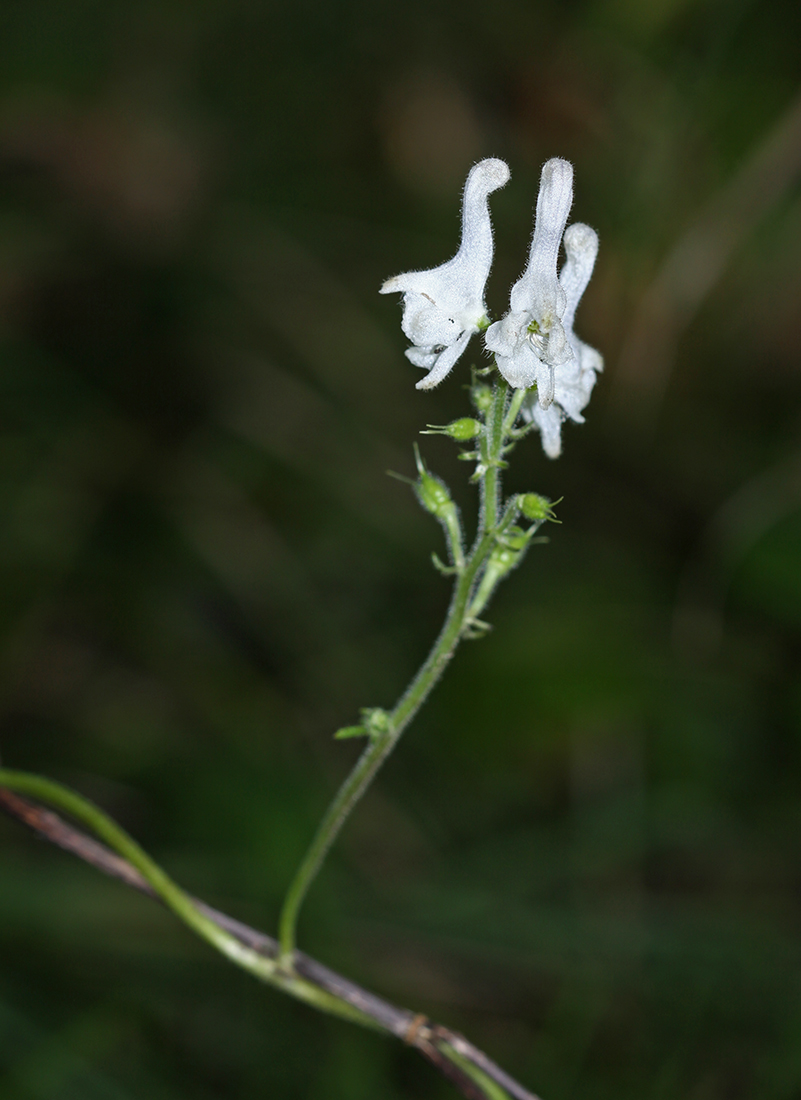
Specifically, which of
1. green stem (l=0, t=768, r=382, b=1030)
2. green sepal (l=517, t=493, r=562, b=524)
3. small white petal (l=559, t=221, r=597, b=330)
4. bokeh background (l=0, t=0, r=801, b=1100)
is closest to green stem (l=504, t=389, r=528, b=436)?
green sepal (l=517, t=493, r=562, b=524)

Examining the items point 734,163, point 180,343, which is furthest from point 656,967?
point 180,343

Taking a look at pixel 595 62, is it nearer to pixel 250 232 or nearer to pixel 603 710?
pixel 250 232

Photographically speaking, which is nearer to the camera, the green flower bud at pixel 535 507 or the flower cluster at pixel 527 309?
the flower cluster at pixel 527 309

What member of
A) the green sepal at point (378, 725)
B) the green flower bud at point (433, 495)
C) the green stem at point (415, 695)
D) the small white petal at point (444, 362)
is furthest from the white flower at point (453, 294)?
the green sepal at point (378, 725)

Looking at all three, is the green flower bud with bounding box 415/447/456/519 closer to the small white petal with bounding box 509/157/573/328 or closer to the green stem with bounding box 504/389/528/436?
the green stem with bounding box 504/389/528/436

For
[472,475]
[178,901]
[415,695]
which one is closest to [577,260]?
[472,475]

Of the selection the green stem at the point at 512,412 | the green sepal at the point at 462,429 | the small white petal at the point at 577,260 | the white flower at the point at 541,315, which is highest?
the small white petal at the point at 577,260

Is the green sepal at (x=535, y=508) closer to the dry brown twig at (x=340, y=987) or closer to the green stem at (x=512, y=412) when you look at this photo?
the green stem at (x=512, y=412)
